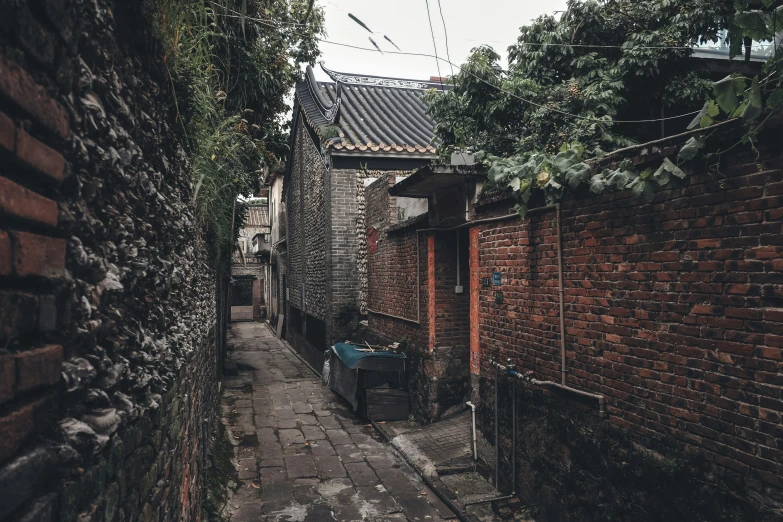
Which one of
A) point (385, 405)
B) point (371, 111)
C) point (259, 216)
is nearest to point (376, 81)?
point (371, 111)

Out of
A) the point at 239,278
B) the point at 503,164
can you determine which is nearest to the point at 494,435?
the point at 503,164

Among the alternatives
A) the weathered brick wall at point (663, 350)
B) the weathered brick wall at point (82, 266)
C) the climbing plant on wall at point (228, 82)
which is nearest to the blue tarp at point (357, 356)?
the climbing plant on wall at point (228, 82)

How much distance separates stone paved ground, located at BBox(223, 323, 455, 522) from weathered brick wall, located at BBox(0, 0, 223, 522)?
127 inches

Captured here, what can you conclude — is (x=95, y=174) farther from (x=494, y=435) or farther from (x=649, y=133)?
(x=649, y=133)

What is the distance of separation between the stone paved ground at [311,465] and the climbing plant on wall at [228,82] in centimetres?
284

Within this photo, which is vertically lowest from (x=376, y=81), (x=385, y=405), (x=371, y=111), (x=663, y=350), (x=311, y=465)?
(x=311, y=465)

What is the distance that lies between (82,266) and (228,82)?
5649 millimetres

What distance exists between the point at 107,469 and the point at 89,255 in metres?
0.67

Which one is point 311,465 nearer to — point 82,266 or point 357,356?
point 357,356

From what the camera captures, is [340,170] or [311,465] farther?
[340,170]

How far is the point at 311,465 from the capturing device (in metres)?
6.82

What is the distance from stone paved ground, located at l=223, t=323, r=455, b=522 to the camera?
5.53 m

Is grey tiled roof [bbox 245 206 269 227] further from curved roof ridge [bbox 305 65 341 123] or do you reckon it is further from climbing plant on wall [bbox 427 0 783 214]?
climbing plant on wall [bbox 427 0 783 214]

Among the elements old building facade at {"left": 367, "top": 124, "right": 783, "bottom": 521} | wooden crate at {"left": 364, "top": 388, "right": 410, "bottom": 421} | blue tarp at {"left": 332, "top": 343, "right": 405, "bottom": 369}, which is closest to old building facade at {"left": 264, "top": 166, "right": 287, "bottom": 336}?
blue tarp at {"left": 332, "top": 343, "right": 405, "bottom": 369}
